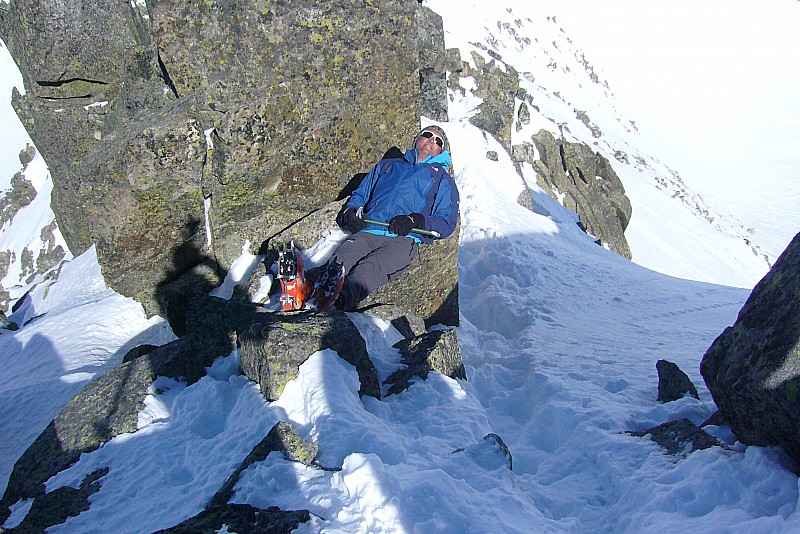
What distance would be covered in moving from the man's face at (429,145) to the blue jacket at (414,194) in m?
0.06

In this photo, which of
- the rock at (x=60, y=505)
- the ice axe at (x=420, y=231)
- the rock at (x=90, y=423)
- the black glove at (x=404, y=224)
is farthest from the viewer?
the ice axe at (x=420, y=231)

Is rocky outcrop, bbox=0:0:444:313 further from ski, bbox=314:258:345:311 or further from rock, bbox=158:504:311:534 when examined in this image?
rock, bbox=158:504:311:534

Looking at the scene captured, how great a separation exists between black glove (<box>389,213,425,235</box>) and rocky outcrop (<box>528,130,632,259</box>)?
17738 millimetres

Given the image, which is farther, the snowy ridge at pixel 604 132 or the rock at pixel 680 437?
the snowy ridge at pixel 604 132

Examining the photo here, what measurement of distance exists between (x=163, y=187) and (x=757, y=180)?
178 ft

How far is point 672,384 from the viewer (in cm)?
559

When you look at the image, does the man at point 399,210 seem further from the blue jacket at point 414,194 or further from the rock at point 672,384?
the rock at point 672,384

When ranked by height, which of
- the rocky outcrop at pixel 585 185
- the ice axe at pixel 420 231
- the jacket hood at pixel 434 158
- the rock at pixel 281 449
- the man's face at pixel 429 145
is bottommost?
the rocky outcrop at pixel 585 185

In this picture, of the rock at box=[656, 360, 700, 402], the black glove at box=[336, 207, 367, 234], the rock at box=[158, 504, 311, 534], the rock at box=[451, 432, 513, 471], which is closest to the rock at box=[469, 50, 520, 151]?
the black glove at box=[336, 207, 367, 234]

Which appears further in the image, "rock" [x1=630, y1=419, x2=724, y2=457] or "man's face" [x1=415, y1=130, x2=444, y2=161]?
"man's face" [x1=415, y1=130, x2=444, y2=161]

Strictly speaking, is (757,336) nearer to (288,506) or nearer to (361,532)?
(361,532)

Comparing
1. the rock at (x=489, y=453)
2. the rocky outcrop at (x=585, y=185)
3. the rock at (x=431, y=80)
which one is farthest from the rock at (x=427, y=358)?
the rocky outcrop at (x=585, y=185)

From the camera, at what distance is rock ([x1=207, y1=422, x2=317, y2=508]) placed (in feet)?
11.0

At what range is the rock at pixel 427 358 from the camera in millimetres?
4926
